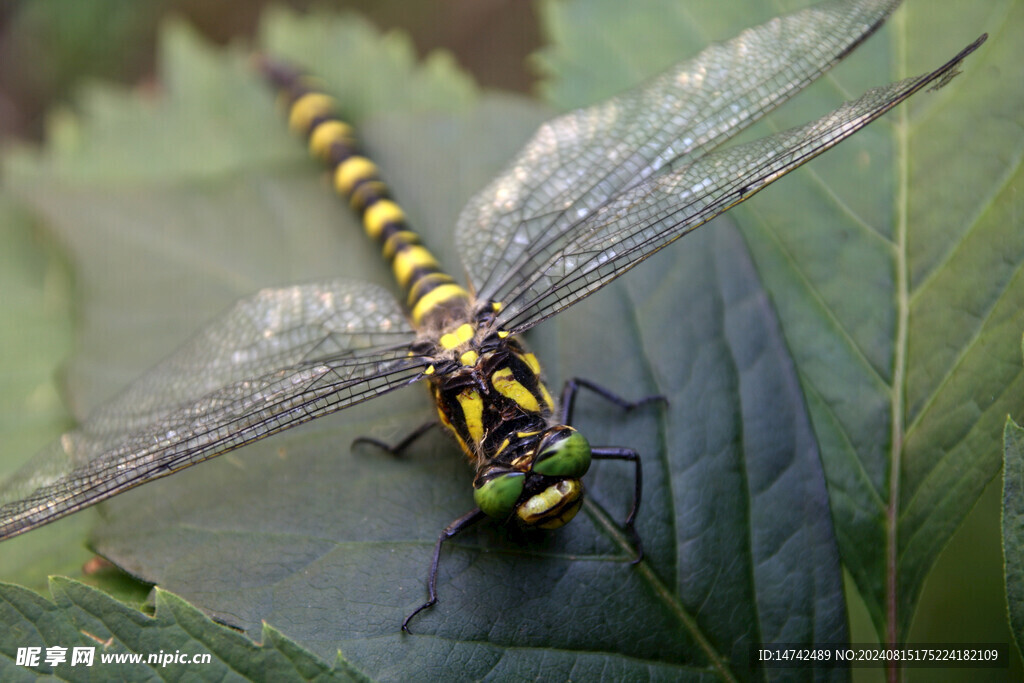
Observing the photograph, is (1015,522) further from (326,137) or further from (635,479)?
(326,137)

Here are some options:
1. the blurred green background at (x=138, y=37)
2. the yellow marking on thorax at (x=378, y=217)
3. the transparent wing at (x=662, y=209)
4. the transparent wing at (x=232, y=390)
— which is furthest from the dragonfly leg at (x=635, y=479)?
the blurred green background at (x=138, y=37)

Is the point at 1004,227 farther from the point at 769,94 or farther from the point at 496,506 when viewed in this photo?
the point at 496,506

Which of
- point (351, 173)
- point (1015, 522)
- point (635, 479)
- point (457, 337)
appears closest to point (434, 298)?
point (457, 337)

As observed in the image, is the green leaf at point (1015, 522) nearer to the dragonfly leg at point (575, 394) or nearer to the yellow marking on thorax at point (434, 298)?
the dragonfly leg at point (575, 394)

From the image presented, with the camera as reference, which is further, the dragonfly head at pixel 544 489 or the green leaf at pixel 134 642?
the dragonfly head at pixel 544 489

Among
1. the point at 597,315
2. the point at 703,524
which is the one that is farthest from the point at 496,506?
the point at 597,315

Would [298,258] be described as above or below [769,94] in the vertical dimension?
above

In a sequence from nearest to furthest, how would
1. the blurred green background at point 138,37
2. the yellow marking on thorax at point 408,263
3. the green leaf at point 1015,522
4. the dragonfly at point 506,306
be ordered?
1. the green leaf at point 1015,522
2. the dragonfly at point 506,306
3. the yellow marking on thorax at point 408,263
4. the blurred green background at point 138,37

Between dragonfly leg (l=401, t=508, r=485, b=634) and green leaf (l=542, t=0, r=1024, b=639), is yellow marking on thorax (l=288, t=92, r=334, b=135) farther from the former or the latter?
dragonfly leg (l=401, t=508, r=485, b=634)
